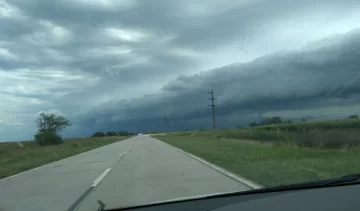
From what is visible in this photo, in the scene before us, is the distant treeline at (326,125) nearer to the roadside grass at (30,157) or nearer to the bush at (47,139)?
the roadside grass at (30,157)

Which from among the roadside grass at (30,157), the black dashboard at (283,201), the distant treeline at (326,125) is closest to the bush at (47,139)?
the roadside grass at (30,157)

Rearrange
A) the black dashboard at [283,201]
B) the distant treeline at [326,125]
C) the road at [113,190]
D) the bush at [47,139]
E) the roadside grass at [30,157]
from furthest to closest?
the bush at [47,139], the distant treeline at [326,125], the roadside grass at [30,157], the road at [113,190], the black dashboard at [283,201]

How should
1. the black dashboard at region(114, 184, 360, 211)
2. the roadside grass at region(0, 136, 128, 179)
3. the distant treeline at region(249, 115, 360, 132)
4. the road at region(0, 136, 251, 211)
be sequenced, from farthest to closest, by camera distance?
the distant treeline at region(249, 115, 360, 132) < the roadside grass at region(0, 136, 128, 179) < the road at region(0, 136, 251, 211) < the black dashboard at region(114, 184, 360, 211)

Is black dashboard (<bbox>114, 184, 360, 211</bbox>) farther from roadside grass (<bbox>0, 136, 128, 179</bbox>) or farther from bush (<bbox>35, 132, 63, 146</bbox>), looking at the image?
bush (<bbox>35, 132, 63, 146</bbox>)

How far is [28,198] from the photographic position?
30.4ft

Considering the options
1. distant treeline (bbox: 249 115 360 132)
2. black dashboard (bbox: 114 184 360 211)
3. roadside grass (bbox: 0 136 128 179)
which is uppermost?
distant treeline (bbox: 249 115 360 132)

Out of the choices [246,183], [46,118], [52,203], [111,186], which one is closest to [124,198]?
[52,203]

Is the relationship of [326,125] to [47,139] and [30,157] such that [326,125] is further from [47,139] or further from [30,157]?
[47,139]

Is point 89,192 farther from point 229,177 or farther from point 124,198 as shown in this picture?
point 229,177

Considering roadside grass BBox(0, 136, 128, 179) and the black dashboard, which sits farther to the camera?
roadside grass BBox(0, 136, 128, 179)

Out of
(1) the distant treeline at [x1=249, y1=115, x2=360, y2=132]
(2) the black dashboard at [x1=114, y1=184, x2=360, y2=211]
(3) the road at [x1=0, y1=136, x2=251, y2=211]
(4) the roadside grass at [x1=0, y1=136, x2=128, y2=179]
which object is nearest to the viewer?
(2) the black dashboard at [x1=114, y1=184, x2=360, y2=211]

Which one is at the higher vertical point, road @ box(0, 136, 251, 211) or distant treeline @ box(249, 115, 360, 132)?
distant treeline @ box(249, 115, 360, 132)

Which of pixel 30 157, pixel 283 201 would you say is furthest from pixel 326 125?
pixel 283 201

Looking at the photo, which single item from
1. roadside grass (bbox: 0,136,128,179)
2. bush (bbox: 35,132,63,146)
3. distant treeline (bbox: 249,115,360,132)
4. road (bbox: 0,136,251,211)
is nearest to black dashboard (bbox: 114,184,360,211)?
road (bbox: 0,136,251,211)
